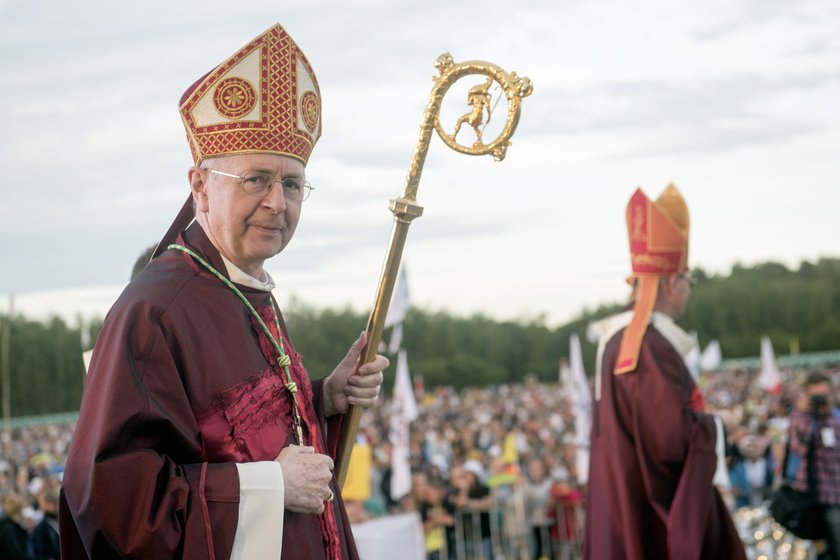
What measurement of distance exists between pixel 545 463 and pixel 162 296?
12891 mm

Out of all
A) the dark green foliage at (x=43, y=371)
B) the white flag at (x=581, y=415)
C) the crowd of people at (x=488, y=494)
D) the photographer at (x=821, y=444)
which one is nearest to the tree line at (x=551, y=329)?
the dark green foliage at (x=43, y=371)

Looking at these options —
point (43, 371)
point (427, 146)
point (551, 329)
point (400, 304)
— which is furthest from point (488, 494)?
point (551, 329)

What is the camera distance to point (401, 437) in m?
13.5

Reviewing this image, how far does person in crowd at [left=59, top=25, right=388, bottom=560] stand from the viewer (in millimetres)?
2900

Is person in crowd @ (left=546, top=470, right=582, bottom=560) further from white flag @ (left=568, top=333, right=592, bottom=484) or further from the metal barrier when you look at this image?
white flag @ (left=568, top=333, right=592, bottom=484)

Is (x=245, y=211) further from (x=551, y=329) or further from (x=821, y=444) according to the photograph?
(x=551, y=329)

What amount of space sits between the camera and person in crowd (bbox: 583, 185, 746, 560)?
299 centimetres

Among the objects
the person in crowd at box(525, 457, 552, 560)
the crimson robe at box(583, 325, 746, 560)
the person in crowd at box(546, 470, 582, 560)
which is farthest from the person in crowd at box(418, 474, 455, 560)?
the crimson robe at box(583, 325, 746, 560)

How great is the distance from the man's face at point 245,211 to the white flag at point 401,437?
951 centimetres

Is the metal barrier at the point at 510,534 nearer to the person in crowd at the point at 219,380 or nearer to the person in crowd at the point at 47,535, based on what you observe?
the person in crowd at the point at 47,535

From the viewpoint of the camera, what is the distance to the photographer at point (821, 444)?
9.09 m

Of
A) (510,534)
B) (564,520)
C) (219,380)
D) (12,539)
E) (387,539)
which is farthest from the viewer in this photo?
(510,534)

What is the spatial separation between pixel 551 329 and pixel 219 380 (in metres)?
93.3

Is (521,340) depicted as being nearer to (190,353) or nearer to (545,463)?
(545,463)
